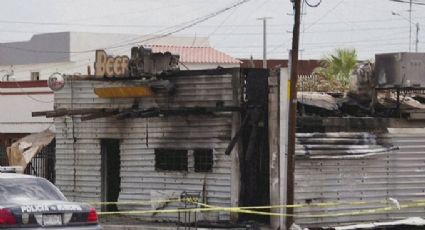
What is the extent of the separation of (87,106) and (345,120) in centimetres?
666

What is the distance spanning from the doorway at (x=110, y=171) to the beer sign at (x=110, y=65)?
1.84m

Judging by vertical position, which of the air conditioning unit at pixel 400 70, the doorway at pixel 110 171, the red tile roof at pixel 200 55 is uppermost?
the red tile roof at pixel 200 55

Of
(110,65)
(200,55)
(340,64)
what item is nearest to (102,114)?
(110,65)

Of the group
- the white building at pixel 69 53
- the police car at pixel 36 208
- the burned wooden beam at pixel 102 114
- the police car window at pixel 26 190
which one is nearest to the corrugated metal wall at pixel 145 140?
the burned wooden beam at pixel 102 114

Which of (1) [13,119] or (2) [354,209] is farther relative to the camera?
(1) [13,119]

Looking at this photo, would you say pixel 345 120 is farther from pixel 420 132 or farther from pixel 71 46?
pixel 71 46

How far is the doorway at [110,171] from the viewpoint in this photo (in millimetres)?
22438

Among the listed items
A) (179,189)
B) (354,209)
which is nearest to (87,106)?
(179,189)

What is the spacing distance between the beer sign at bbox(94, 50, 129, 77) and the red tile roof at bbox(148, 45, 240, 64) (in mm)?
25522

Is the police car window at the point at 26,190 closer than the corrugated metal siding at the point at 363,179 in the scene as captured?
Yes

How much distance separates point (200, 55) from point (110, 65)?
29.1m

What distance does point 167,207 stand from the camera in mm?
20781

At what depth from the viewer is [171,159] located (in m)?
21.0

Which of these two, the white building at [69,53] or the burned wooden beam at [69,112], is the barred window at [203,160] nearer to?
the burned wooden beam at [69,112]
